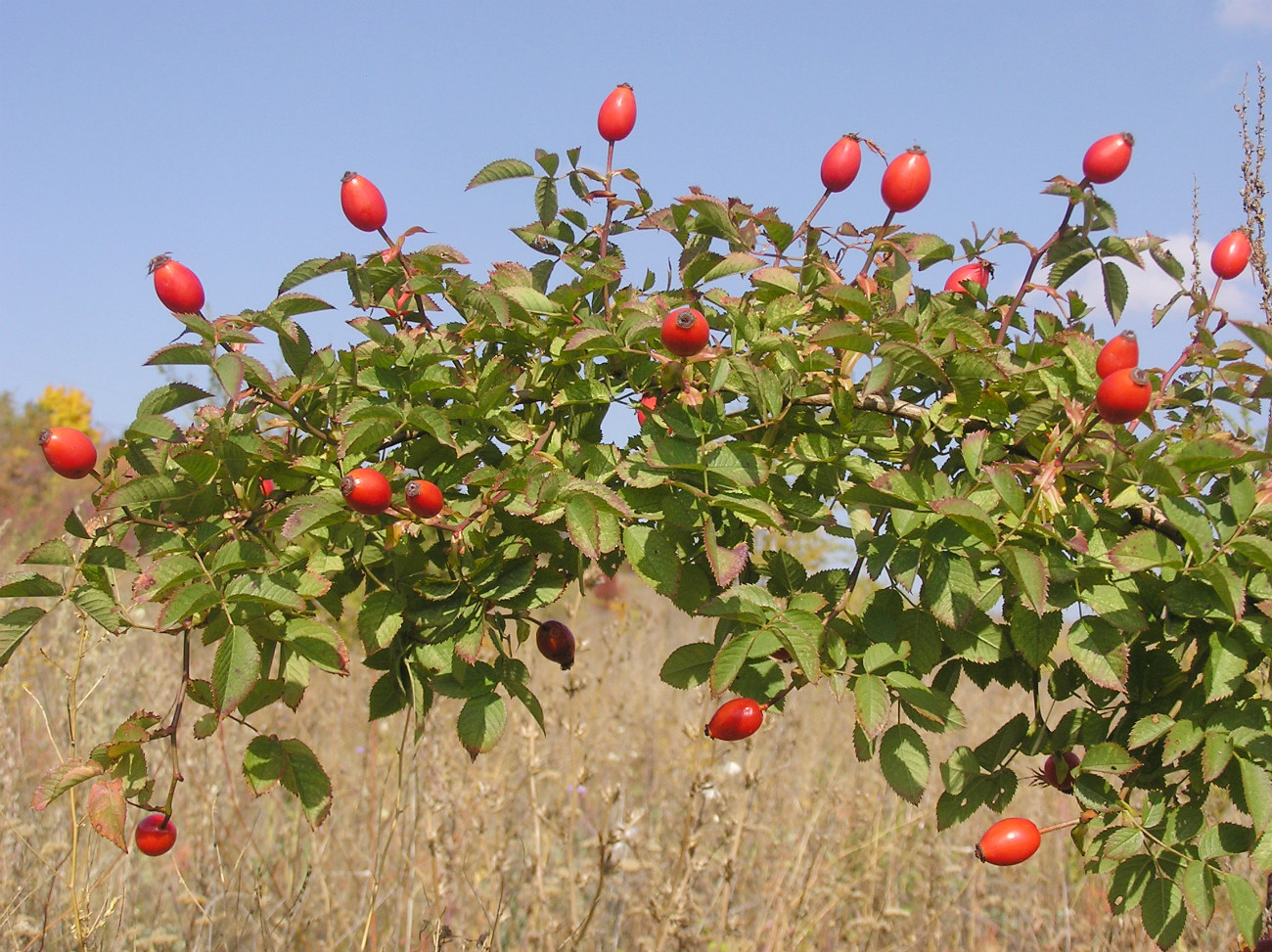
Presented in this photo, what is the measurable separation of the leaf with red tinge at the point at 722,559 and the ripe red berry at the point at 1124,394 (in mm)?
397

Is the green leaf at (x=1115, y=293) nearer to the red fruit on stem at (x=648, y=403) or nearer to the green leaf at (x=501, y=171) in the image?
the red fruit on stem at (x=648, y=403)

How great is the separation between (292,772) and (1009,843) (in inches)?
34.2

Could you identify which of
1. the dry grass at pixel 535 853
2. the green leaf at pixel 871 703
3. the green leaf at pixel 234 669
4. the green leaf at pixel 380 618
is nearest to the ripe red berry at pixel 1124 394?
the green leaf at pixel 871 703

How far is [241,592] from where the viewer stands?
1.02 metres

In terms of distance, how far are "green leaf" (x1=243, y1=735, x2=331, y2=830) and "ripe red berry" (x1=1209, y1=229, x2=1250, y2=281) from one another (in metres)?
1.30

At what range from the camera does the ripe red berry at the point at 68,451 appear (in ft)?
3.62

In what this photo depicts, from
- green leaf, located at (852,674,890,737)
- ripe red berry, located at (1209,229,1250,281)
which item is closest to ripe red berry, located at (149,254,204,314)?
green leaf, located at (852,674,890,737)

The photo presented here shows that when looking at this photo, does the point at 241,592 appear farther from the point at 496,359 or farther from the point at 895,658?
the point at 895,658

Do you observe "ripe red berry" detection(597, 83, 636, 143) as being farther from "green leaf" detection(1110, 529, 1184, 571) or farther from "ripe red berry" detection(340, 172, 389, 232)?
"green leaf" detection(1110, 529, 1184, 571)

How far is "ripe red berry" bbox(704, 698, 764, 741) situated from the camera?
1.14 meters

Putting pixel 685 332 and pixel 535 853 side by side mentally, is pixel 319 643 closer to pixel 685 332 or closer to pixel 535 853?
pixel 685 332

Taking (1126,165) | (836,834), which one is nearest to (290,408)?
(1126,165)

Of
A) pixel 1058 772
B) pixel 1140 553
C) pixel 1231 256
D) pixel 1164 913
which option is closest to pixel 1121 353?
pixel 1140 553

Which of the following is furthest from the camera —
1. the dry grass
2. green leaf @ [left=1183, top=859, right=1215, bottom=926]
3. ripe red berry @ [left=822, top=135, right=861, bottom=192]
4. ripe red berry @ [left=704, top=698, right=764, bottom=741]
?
the dry grass
